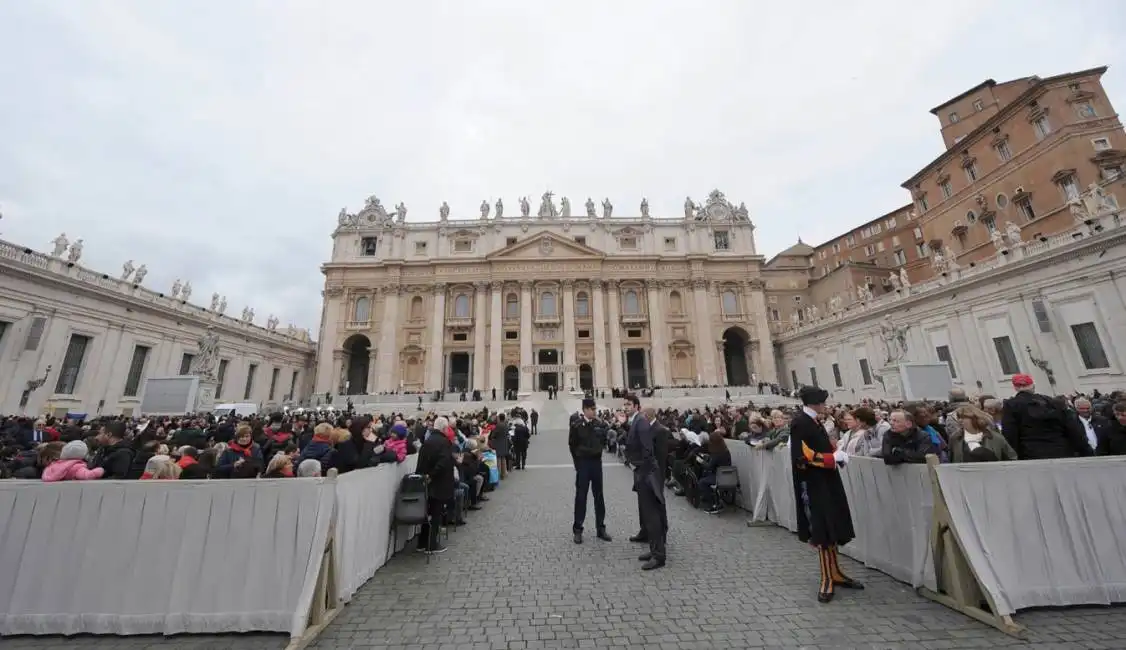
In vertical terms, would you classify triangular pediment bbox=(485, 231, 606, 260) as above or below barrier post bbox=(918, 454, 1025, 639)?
above

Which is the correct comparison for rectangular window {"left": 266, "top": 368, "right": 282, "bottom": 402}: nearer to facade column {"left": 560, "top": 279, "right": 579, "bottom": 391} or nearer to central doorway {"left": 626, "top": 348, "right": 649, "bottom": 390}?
facade column {"left": 560, "top": 279, "right": 579, "bottom": 391}

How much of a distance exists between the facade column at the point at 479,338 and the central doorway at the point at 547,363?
500 centimetres

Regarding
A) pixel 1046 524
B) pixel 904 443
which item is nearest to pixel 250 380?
pixel 904 443

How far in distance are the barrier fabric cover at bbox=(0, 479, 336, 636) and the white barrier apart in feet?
1.21

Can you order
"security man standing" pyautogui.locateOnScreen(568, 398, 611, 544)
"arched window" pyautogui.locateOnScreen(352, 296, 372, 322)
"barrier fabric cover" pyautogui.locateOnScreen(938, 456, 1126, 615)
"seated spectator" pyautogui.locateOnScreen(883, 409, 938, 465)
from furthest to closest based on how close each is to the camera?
"arched window" pyautogui.locateOnScreen(352, 296, 372, 322), "security man standing" pyautogui.locateOnScreen(568, 398, 611, 544), "seated spectator" pyautogui.locateOnScreen(883, 409, 938, 465), "barrier fabric cover" pyautogui.locateOnScreen(938, 456, 1126, 615)

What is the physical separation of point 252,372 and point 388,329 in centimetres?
1088

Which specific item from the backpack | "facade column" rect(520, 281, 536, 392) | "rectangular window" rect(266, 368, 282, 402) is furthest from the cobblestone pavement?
"rectangular window" rect(266, 368, 282, 402)

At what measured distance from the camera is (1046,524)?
12.7 feet

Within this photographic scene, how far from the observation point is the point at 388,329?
4012cm

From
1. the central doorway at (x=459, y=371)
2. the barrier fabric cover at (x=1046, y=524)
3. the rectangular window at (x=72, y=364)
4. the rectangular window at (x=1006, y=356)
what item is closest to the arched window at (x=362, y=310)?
the central doorway at (x=459, y=371)

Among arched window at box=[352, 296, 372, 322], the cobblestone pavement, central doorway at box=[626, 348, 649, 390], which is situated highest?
arched window at box=[352, 296, 372, 322]

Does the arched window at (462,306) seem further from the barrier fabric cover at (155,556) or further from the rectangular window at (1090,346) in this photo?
the rectangular window at (1090,346)

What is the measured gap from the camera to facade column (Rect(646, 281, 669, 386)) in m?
39.4

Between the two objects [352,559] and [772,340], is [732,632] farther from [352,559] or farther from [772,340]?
[772,340]
